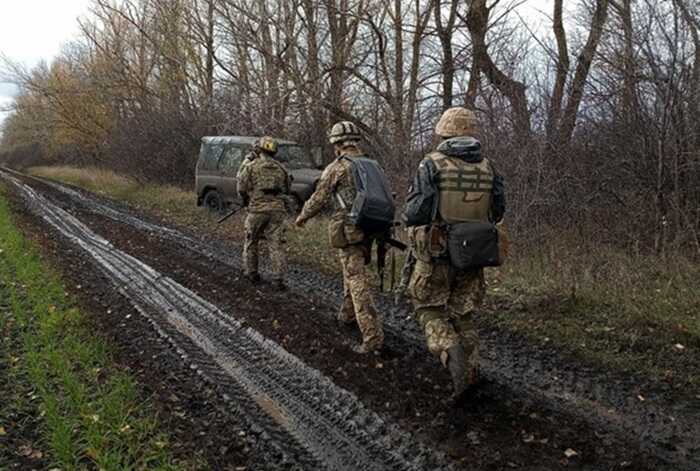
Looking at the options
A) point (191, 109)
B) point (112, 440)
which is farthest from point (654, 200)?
point (191, 109)

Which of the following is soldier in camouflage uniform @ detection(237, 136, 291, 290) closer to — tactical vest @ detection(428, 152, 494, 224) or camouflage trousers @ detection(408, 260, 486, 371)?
camouflage trousers @ detection(408, 260, 486, 371)

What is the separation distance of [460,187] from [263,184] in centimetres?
437

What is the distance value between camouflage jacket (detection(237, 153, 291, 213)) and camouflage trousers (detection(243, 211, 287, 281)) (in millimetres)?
110

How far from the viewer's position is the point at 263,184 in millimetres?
8203

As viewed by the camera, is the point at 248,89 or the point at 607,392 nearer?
the point at 607,392

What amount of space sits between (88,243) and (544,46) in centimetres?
861

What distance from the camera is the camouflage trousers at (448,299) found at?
176 inches

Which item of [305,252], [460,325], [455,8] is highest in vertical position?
[455,8]

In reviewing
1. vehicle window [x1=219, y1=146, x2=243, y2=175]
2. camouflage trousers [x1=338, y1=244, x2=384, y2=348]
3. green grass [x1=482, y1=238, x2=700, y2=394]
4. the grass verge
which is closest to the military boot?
the grass verge

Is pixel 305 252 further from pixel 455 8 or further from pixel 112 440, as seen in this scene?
pixel 112 440

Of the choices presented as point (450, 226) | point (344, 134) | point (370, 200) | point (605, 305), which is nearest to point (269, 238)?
point (344, 134)

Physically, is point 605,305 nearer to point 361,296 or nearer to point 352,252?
point 361,296

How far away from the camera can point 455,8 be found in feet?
39.1

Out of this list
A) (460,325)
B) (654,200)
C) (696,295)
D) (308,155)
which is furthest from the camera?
(308,155)
